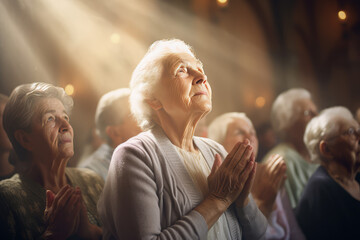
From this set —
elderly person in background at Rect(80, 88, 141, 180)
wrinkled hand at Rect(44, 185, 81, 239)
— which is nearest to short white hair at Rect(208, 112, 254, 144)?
elderly person in background at Rect(80, 88, 141, 180)

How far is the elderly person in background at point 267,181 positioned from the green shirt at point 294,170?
94 millimetres

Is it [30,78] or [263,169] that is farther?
[263,169]

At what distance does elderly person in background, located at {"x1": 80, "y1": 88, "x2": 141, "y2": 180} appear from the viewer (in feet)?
9.39

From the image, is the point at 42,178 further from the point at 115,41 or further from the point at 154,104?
the point at 115,41

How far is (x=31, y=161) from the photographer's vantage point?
2.35 meters

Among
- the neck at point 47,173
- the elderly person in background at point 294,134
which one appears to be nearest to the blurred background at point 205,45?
the elderly person in background at point 294,134

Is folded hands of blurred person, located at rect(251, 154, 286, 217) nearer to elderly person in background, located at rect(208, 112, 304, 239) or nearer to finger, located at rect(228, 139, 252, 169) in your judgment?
elderly person in background, located at rect(208, 112, 304, 239)

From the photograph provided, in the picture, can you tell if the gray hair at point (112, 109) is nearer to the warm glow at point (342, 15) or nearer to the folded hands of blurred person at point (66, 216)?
the folded hands of blurred person at point (66, 216)

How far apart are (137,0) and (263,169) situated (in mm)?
1858

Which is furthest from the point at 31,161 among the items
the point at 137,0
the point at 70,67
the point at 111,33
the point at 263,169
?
the point at 263,169

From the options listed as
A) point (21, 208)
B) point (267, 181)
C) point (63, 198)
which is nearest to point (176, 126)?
point (63, 198)

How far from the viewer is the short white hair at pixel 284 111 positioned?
3.89 meters

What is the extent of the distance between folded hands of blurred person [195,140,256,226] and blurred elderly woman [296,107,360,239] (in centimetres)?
140

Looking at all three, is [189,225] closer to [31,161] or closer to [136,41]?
[31,161]
